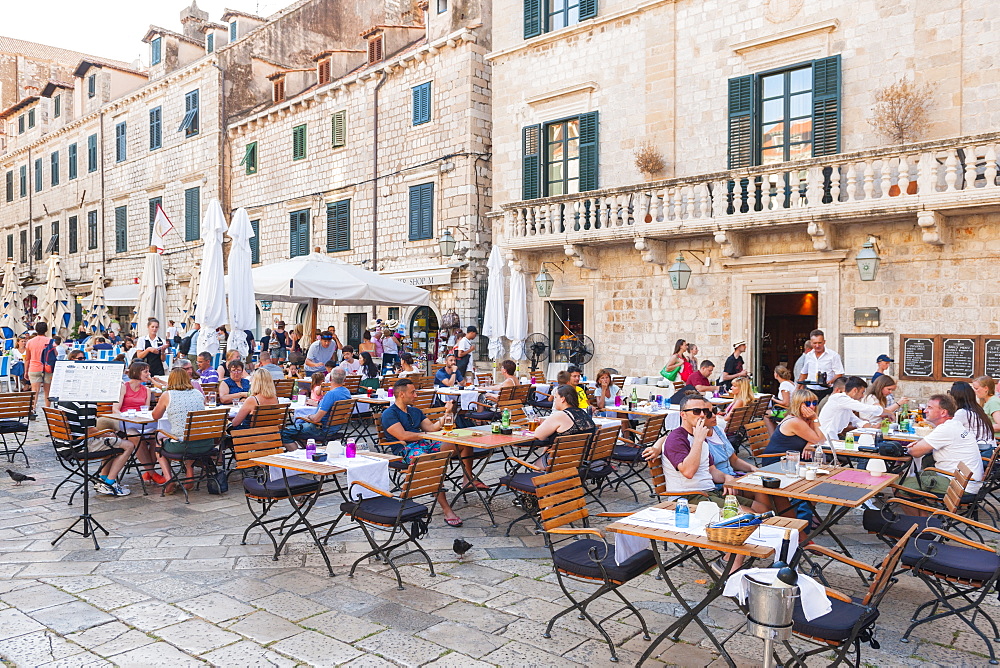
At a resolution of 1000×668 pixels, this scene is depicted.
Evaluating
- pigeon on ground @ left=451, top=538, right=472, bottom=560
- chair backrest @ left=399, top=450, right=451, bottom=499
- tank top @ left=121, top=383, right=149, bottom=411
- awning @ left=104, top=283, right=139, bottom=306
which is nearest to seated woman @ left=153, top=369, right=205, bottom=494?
tank top @ left=121, top=383, right=149, bottom=411

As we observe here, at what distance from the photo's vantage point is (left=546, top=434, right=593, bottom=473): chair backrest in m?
6.34

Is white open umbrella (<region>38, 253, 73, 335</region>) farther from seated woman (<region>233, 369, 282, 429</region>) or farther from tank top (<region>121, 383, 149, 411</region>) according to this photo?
seated woman (<region>233, 369, 282, 429</region>)

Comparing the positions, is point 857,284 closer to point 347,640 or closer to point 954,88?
point 954,88

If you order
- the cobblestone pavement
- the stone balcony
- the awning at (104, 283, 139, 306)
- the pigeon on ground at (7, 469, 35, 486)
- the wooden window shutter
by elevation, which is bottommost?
the cobblestone pavement

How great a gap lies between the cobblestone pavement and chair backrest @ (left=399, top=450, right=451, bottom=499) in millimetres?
576

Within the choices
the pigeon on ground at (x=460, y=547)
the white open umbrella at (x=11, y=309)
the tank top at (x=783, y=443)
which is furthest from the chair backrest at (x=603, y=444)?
the white open umbrella at (x=11, y=309)

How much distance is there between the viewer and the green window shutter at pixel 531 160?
1623 cm

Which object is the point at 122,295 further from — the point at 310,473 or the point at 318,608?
the point at 318,608

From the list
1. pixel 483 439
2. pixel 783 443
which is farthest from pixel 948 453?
pixel 483 439

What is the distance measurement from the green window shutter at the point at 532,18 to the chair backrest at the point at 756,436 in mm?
11474

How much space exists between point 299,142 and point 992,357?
18356 millimetres

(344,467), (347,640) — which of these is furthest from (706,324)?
(347,640)

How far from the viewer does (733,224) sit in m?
12.2

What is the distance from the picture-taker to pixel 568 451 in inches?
256
